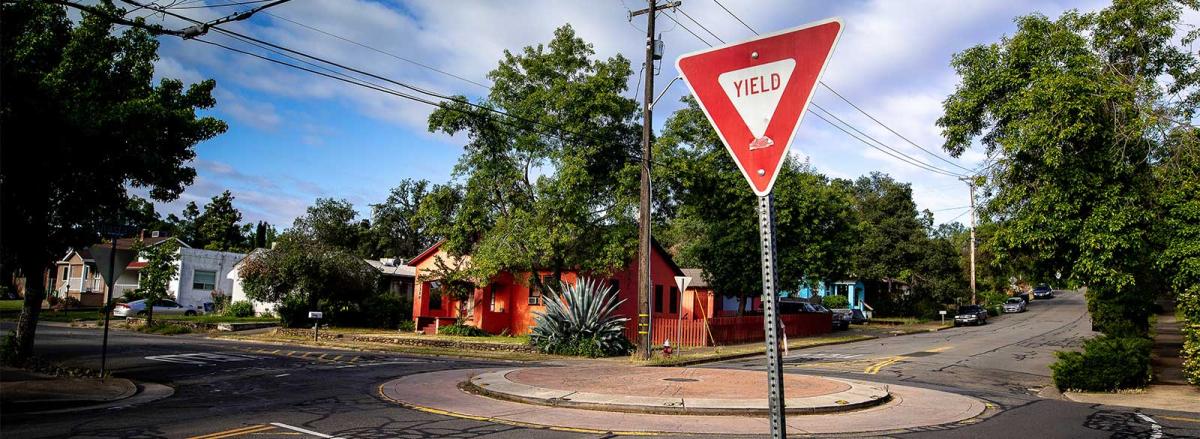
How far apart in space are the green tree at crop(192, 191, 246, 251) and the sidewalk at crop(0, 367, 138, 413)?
74506 millimetres

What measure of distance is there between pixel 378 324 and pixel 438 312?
388 cm

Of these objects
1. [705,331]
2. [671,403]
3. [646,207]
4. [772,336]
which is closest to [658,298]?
[705,331]

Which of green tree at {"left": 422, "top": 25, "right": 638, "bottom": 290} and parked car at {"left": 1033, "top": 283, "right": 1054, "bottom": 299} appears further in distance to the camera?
parked car at {"left": 1033, "top": 283, "right": 1054, "bottom": 299}

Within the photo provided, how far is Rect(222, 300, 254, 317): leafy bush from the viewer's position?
43.5 m

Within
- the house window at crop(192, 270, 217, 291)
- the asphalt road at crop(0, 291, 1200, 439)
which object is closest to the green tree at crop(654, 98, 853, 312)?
the asphalt road at crop(0, 291, 1200, 439)

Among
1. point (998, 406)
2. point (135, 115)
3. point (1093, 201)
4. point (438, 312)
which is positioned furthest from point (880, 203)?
point (135, 115)

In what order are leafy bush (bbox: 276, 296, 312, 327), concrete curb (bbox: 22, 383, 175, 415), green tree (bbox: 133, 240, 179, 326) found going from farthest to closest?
leafy bush (bbox: 276, 296, 312, 327) → green tree (bbox: 133, 240, 179, 326) → concrete curb (bbox: 22, 383, 175, 415)

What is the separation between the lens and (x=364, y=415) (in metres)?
9.73

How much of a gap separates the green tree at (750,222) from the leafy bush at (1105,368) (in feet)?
55.6

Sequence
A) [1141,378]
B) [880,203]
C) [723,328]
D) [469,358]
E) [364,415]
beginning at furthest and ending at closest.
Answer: [880,203] → [723,328] → [469,358] → [1141,378] → [364,415]

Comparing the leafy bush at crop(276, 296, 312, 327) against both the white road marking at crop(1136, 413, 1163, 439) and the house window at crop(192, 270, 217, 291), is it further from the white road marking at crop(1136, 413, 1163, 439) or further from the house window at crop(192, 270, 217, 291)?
the white road marking at crop(1136, 413, 1163, 439)

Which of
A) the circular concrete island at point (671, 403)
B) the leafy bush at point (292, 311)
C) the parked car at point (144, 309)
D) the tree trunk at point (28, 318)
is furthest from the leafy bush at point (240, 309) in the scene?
the circular concrete island at point (671, 403)

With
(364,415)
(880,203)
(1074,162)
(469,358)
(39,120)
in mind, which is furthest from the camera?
(880,203)

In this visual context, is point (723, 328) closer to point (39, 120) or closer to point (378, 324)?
point (378, 324)
